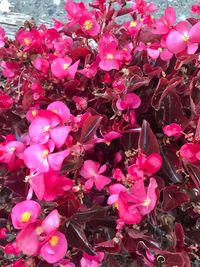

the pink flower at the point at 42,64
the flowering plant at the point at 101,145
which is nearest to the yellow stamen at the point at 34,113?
the flowering plant at the point at 101,145

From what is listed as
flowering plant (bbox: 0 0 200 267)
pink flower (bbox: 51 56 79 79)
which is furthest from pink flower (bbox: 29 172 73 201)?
pink flower (bbox: 51 56 79 79)

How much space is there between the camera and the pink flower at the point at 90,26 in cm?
105

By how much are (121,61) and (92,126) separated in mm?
187

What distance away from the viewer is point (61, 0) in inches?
96.9

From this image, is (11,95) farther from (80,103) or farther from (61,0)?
(61,0)

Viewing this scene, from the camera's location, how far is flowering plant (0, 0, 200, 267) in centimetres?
81

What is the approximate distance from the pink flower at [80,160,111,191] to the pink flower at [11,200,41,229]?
10 centimetres

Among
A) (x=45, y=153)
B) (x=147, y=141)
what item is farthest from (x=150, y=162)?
(x=45, y=153)

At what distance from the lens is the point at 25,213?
81cm

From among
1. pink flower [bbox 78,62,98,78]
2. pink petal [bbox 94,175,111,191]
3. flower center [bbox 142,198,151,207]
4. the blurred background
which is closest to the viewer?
flower center [bbox 142,198,151,207]

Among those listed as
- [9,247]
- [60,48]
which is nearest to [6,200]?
[9,247]

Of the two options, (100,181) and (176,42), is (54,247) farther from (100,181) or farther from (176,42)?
(176,42)

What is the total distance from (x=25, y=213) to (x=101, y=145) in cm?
25

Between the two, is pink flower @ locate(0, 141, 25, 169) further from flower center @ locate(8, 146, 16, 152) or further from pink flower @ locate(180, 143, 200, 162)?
pink flower @ locate(180, 143, 200, 162)
